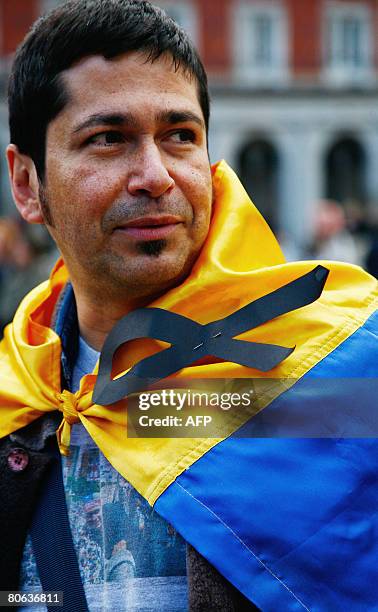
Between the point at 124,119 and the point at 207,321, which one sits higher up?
the point at 124,119

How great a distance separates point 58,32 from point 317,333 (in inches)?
31.1

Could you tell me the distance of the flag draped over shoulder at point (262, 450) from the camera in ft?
4.47

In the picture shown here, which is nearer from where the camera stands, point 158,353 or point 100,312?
point 158,353

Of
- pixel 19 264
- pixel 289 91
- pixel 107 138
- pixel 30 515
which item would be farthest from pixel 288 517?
pixel 289 91

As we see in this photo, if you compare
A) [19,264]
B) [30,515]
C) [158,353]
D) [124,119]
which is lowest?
[19,264]

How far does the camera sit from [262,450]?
1.43m

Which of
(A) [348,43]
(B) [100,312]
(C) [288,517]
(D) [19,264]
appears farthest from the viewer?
(A) [348,43]

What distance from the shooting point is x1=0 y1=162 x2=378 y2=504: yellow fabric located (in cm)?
148

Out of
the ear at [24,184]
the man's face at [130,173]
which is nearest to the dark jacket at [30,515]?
the man's face at [130,173]

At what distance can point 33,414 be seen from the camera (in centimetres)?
169

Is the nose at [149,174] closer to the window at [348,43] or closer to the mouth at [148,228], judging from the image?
the mouth at [148,228]

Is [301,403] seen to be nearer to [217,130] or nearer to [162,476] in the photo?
[162,476]

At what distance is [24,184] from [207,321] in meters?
0.58

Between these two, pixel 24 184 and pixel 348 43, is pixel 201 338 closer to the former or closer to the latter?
pixel 24 184
